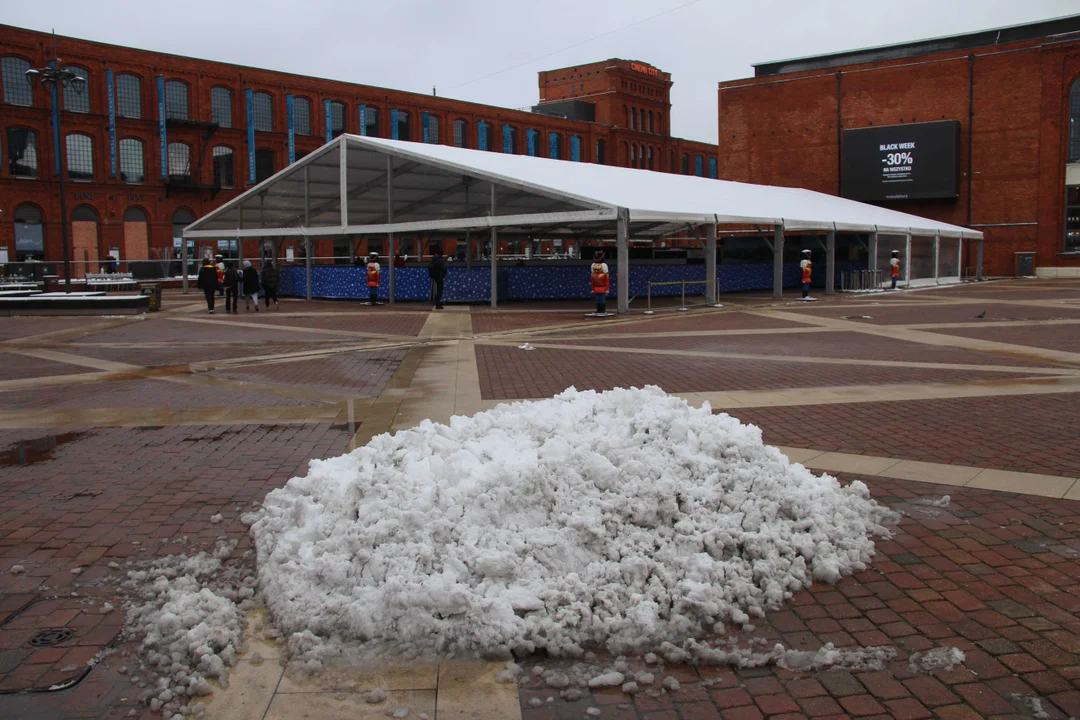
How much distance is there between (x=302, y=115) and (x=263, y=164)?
4.37m

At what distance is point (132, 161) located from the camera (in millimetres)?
48250

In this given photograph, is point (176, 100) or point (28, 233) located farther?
point (176, 100)

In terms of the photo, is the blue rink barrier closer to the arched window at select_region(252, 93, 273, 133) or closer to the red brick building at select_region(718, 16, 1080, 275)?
the red brick building at select_region(718, 16, 1080, 275)

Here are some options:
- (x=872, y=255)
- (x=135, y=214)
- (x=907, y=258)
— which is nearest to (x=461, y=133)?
(x=135, y=214)

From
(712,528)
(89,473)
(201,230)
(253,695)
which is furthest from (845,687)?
(201,230)

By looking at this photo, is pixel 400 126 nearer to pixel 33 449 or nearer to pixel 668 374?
pixel 668 374

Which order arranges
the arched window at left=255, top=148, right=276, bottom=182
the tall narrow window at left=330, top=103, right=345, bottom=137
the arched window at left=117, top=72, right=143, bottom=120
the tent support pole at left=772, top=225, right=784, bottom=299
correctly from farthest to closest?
the tall narrow window at left=330, top=103, right=345, bottom=137, the arched window at left=255, top=148, right=276, bottom=182, the arched window at left=117, top=72, right=143, bottom=120, the tent support pole at left=772, top=225, right=784, bottom=299

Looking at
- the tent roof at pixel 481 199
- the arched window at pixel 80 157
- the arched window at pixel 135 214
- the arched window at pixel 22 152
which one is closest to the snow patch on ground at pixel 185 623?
the tent roof at pixel 481 199

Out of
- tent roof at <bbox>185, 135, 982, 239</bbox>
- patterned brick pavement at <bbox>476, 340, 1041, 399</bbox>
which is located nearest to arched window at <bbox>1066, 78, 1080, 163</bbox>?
tent roof at <bbox>185, 135, 982, 239</bbox>

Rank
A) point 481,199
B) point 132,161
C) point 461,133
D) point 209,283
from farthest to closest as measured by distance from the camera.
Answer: point 461,133 → point 132,161 → point 481,199 → point 209,283

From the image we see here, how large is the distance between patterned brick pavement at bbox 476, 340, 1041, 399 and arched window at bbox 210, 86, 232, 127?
44732mm

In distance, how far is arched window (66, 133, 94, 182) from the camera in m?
45.8

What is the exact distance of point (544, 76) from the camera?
89188 millimetres

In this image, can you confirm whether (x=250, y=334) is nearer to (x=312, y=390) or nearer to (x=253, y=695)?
(x=312, y=390)
